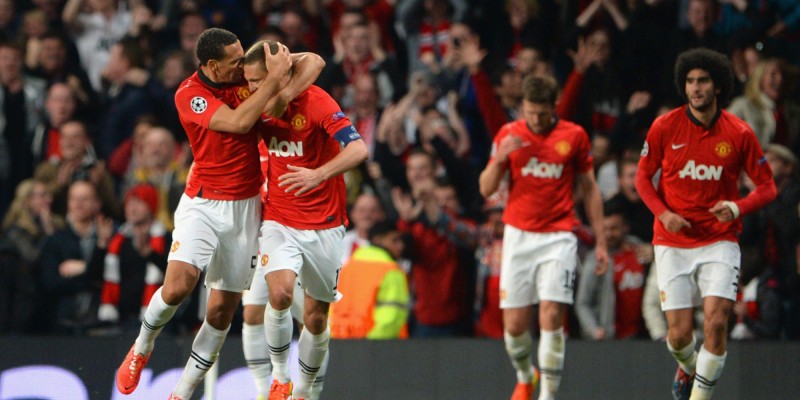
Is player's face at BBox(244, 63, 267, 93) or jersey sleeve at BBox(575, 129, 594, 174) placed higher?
player's face at BBox(244, 63, 267, 93)

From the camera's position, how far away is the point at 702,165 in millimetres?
8266

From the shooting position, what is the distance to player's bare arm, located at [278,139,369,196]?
7469 mm

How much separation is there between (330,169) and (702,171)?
2.57m

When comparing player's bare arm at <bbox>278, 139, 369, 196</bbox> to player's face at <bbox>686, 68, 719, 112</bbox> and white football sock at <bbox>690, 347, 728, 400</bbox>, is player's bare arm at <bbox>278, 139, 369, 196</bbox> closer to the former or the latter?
player's face at <bbox>686, 68, 719, 112</bbox>

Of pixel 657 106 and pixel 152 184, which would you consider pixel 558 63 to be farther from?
pixel 152 184

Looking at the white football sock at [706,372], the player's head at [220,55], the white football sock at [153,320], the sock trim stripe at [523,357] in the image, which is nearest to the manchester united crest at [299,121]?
the player's head at [220,55]

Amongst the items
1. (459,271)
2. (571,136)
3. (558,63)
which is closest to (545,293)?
(571,136)

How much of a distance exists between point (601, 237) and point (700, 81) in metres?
1.52

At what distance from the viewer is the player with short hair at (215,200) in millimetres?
7504

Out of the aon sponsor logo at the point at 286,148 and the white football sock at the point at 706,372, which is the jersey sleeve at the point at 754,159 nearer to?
the white football sock at the point at 706,372

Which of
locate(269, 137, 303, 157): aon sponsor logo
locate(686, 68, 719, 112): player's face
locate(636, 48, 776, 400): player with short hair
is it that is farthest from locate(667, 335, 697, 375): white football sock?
locate(269, 137, 303, 157): aon sponsor logo

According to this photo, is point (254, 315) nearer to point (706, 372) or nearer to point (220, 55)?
point (220, 55)

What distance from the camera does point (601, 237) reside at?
9195 millimetres

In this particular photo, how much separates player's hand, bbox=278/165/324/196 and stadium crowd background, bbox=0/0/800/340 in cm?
325
